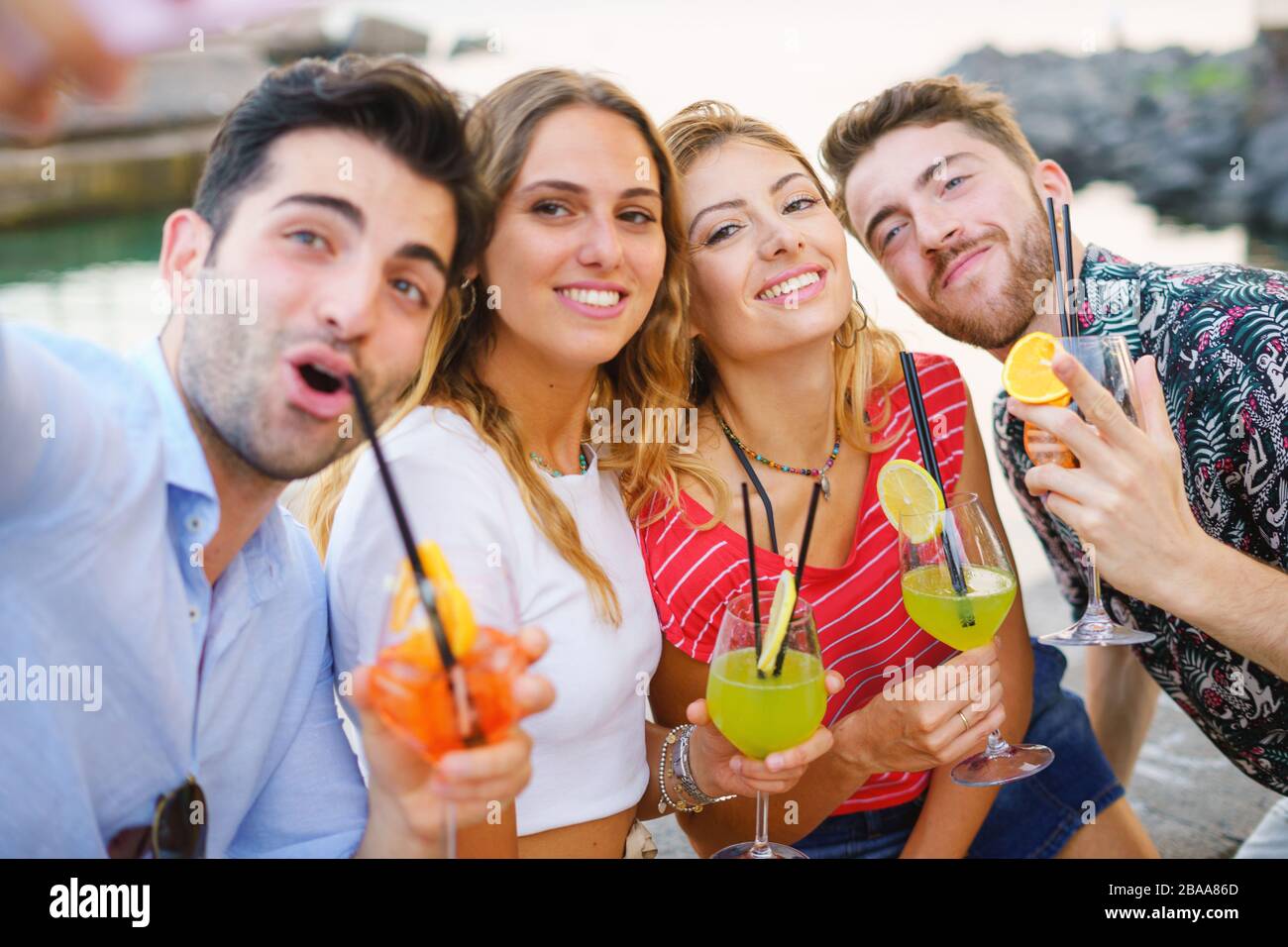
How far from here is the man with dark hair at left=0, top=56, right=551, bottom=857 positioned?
1446 mm

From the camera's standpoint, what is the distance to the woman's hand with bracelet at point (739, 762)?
1743 millimetres

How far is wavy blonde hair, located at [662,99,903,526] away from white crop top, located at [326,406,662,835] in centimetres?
40

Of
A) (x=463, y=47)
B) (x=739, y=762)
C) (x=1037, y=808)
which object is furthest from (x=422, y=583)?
(x=463, y=47)

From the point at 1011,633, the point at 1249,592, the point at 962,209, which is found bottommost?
the point at 1011,633

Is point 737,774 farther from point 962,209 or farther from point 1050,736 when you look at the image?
point 962,209

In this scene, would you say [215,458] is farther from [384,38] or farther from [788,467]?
[384,38]

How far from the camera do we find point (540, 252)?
2002 millimetres

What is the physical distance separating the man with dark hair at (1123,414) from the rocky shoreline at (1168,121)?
16.1 metres

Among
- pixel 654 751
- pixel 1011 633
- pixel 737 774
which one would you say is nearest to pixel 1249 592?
pixel 1011 633

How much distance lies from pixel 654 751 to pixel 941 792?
0.67m

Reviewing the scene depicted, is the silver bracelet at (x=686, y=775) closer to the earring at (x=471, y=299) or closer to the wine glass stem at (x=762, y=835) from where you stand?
the wine glass stem at (x=762, y=835)

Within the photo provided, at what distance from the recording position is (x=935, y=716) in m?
Result: 1.86

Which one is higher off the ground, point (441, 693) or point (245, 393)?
point (245, 393)

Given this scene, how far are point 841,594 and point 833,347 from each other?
684mm
